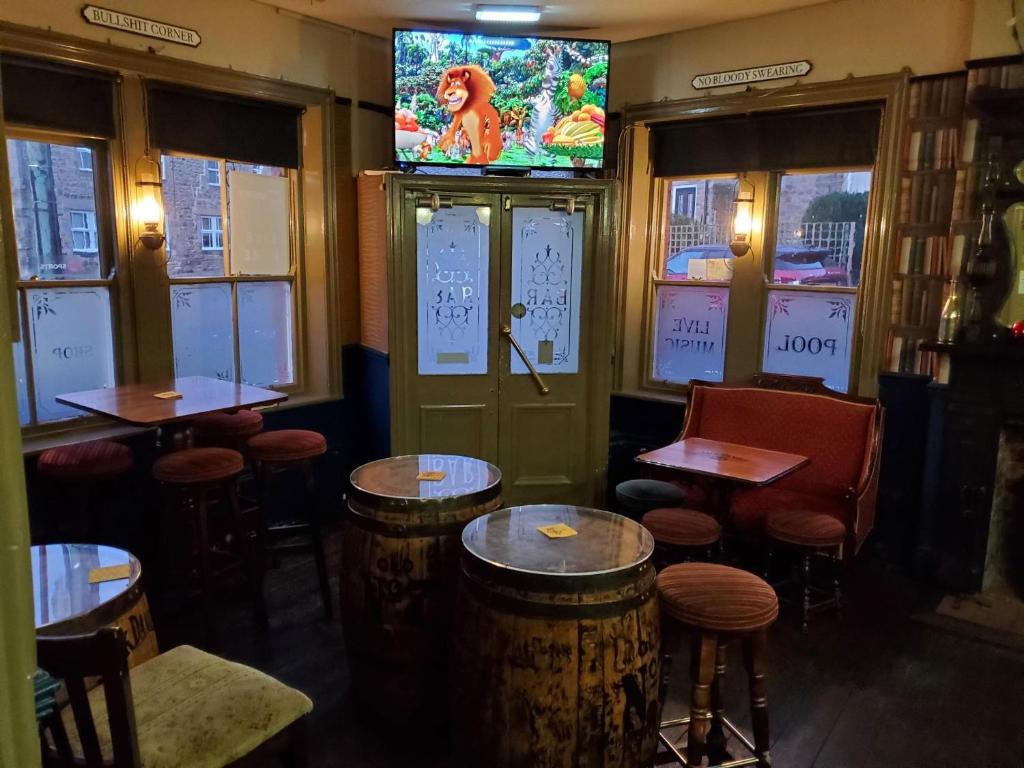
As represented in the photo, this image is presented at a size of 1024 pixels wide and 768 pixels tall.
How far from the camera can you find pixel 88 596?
1868mm

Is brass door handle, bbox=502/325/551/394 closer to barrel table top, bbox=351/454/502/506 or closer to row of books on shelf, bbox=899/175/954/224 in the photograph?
barrel table top, bbox=351/454/502/506

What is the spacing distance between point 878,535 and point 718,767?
95.2 inches

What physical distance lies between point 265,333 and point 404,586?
261 cm

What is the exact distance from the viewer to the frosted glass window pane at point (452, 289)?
4469 millimetres

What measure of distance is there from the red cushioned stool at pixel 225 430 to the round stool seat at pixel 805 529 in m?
2.54

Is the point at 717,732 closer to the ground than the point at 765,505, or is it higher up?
closer to the ground

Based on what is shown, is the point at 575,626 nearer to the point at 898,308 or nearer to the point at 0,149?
the point at 0,149

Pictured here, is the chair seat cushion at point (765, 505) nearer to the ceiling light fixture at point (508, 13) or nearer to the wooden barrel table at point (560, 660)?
the wooden barrel table at point (560, 660)

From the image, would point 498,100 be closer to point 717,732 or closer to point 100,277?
point 100,277

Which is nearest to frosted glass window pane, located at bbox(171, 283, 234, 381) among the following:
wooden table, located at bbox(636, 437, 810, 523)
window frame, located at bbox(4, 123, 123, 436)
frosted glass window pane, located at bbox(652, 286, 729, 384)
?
window frame, located at bbox(4, 123, 123, 436)

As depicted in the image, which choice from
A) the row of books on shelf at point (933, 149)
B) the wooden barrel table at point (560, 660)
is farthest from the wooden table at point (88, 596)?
the row of books on shelf at point (933, 149)

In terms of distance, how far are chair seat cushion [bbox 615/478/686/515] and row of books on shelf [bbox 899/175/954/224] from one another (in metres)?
1.84

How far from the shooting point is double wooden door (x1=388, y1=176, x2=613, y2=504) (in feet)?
14.6

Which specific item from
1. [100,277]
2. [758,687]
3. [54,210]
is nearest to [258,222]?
[100,277]
